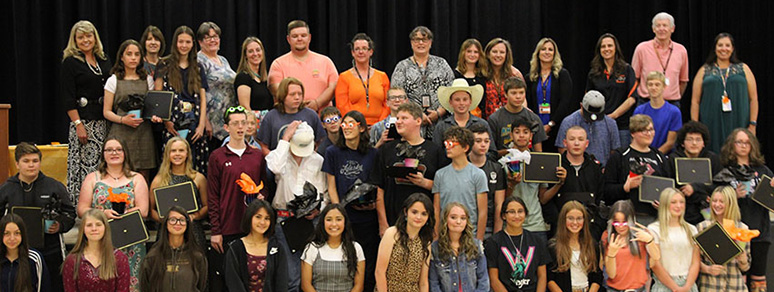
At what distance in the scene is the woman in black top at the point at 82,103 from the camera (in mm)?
6727

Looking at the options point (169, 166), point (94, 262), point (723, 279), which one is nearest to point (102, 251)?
point (94, 262)

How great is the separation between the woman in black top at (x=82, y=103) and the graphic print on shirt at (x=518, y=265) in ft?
10.4

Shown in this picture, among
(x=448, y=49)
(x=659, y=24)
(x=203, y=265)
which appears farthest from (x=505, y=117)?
(x=448, y=49)

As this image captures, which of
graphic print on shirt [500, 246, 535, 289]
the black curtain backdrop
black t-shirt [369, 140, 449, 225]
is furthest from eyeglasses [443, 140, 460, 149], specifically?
the black curtain backdrop

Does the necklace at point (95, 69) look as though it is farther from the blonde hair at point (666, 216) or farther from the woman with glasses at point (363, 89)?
the blonde hair at point (666, 216)

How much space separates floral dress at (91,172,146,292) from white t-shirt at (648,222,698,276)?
139 inches

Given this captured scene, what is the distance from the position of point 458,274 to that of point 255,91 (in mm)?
2253

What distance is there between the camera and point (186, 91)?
6.79m

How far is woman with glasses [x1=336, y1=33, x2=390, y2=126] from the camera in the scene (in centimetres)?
711

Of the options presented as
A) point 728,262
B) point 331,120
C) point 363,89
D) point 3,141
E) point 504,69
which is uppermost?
point 504,69

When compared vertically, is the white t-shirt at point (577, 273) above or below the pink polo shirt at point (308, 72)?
below

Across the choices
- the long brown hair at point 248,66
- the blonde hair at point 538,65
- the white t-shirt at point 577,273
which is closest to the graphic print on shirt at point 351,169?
the long brown hair at point 248,66

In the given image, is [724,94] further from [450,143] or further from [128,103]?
[128,103]

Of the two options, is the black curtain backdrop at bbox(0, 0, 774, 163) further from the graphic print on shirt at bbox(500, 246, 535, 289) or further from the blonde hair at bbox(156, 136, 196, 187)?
the graphic print on shirt at bbox(500, 246, 535, 289)
